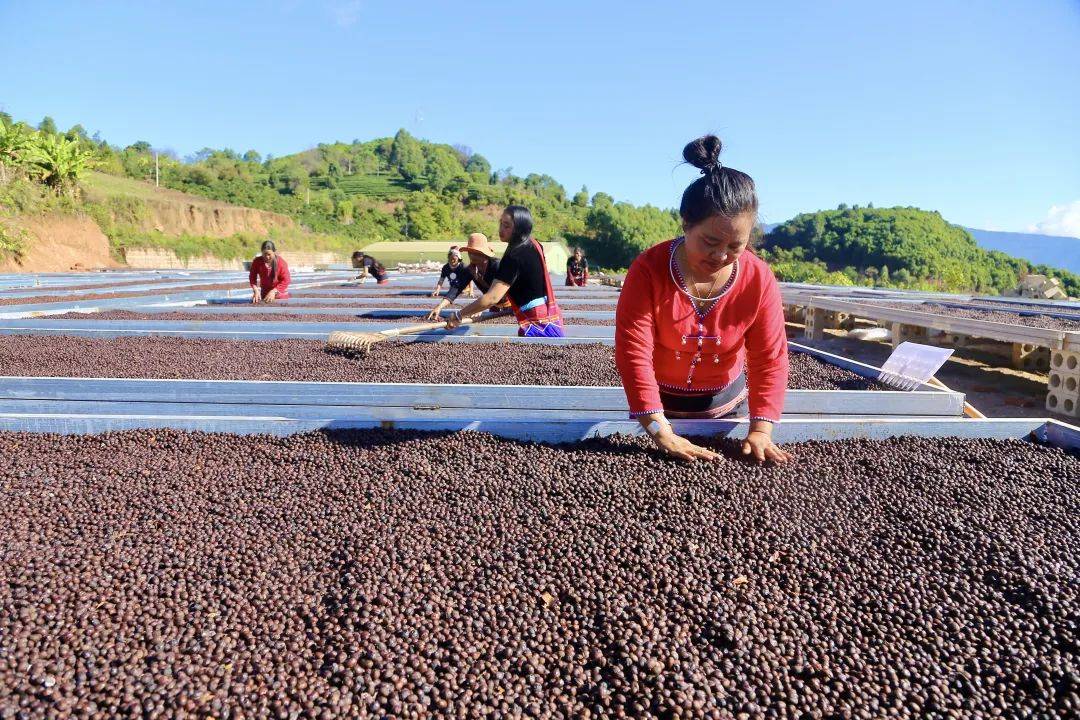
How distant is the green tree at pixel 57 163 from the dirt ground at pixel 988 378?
26361 millimetres

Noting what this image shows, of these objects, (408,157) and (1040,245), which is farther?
(408,157)

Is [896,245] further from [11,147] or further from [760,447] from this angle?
[11,147]

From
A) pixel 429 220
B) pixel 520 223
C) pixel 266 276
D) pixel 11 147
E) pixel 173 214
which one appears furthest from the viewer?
pixel 429 220

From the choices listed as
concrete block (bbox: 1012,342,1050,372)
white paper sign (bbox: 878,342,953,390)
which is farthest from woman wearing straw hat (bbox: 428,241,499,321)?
concrete block (bbox: 1012,342,1050,372)

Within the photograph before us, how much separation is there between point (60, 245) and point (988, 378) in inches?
1031

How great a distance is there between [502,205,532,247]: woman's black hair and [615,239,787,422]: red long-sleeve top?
1574mm

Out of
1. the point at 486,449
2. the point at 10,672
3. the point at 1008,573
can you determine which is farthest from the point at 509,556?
the point at 1008,573

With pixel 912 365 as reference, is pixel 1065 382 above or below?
below

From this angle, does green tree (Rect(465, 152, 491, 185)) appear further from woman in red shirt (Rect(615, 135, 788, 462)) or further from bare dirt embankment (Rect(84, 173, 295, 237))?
woman in red shirt (Rect(615, 135, 788, 462))

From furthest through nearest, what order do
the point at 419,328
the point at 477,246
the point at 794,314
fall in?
the point at 794,314 → the point at 419,328 → the point at 477,246

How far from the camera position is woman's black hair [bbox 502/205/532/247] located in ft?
10.8

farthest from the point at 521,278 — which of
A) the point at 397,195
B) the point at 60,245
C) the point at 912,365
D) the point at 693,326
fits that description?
the point at 397,195

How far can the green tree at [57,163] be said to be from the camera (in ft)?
71.1

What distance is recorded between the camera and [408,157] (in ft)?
300
